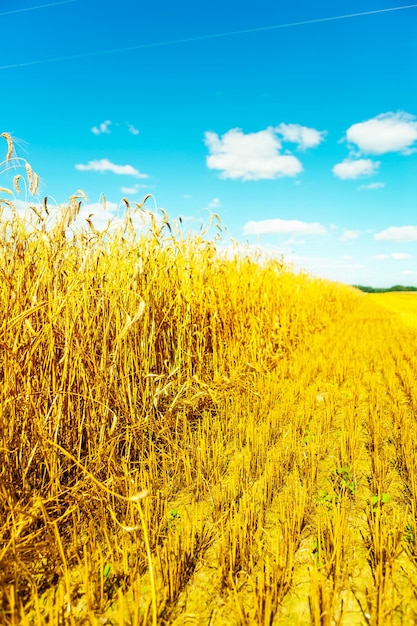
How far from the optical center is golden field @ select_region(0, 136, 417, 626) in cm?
145

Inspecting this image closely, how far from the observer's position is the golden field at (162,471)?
1.45 metres

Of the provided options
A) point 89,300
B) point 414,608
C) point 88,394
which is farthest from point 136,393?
point 414,608

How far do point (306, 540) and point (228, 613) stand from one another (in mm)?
527

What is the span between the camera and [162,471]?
2219 mm

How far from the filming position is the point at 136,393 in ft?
8.27

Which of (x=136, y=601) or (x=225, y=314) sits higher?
(x=225, y=314)

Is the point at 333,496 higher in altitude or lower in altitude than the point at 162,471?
lower

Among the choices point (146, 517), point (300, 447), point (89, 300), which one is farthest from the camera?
point (300, 447)

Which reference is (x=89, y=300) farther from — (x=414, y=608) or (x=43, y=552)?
(x=414, y=608)

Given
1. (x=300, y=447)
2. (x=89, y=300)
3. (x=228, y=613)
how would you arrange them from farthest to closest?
(x=300, y=447) < (x=89, y=300) < (x=228, y=613)

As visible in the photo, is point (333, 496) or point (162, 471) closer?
point (333, 496)

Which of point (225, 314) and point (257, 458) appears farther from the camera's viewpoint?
point (225, 314)

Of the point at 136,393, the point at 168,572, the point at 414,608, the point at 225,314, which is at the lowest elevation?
the point at 414,608

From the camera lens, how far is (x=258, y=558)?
1.66 meters
